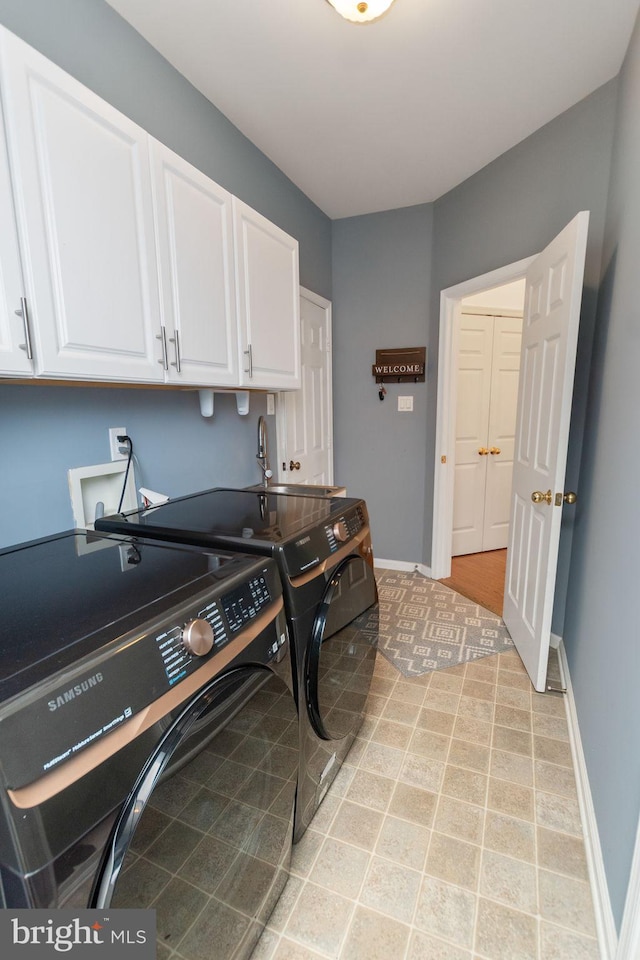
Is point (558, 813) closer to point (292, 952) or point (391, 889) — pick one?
point (391, 889)

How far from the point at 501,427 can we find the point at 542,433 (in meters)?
1.84

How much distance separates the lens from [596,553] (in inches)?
64.8

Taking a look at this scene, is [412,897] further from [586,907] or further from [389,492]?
[389,492]

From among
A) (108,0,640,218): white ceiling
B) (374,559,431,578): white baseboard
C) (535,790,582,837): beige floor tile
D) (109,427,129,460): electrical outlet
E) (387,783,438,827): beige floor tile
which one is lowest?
(387,783,438,827): beige floor tile

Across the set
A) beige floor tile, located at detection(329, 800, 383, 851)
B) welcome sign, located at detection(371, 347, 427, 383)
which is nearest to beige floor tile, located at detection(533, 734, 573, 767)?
beige floor tile, located at detection(329, 800, 383, 851)

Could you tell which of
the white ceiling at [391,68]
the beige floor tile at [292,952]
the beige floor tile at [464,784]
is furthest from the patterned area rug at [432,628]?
the white ceiling at [391,68]

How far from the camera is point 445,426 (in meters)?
2.98

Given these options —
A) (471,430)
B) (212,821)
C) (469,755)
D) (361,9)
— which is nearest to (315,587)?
(212,821)

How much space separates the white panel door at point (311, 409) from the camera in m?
2.73

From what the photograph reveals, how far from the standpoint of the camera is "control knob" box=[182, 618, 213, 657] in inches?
28.1

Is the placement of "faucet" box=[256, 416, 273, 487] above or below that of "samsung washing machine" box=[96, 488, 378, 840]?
above

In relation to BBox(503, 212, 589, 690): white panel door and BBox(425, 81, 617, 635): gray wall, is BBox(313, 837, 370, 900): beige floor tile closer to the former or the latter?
BBox(503, 212, 589, 690): white panel door

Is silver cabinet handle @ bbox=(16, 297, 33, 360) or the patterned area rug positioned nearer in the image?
silver cabinet handle @ bbox=(16, 297, 33, 360)

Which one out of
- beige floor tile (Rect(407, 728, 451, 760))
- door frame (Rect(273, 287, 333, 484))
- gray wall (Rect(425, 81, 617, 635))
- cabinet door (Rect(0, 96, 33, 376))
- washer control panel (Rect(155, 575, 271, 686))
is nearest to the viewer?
washer control panel (Rect(155, 575, 271, 686))
